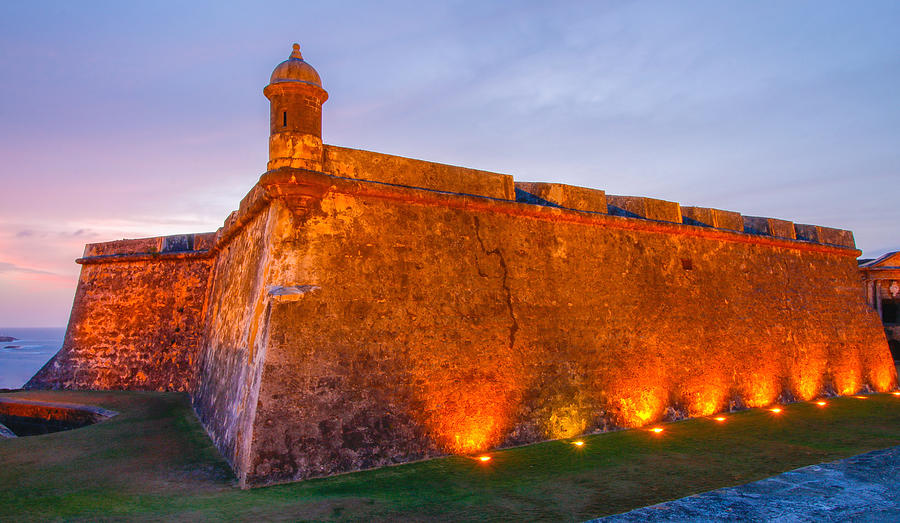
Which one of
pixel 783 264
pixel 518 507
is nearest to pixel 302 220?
pixel 518 507

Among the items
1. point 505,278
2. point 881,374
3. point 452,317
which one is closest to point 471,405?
point 452,317

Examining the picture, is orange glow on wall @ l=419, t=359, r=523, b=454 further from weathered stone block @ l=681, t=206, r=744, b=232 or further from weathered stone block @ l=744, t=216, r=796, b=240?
weathered stone block @ l=744, t=216, r=796, b=240

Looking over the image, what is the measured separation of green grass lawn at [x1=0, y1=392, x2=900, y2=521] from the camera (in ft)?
13.8

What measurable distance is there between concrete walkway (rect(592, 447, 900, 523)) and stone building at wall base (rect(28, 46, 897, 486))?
11.6 feet

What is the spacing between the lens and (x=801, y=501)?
258cm

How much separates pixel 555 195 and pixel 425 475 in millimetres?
4408

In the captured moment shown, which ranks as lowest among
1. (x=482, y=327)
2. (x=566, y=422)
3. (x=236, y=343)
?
(x=566, y=422)

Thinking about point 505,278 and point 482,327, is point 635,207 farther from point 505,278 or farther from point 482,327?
point 482,327

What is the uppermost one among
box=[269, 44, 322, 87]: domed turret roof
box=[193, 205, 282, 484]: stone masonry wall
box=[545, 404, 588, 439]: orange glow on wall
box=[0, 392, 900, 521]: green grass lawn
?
box=[269, 44, 322, 87]: domed turret roof

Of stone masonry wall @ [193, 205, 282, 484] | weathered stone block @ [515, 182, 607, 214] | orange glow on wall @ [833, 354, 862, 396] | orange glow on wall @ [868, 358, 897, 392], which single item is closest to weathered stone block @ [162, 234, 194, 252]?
stone masonry wall @ [193, 205, 282, 484]

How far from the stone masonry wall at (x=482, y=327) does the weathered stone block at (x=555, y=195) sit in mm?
217

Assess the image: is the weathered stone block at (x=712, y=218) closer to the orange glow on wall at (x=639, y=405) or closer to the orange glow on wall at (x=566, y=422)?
the orange glow on wall at (x=639, y=405)

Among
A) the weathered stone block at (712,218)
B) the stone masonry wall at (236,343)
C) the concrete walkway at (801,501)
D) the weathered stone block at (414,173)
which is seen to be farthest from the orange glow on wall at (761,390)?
the stone masonry wall at (236,343)

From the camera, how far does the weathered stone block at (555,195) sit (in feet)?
25.2
